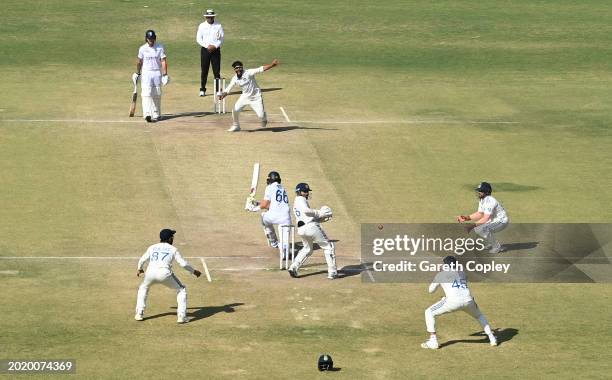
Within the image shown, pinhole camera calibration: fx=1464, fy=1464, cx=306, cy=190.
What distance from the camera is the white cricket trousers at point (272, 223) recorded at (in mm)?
34969

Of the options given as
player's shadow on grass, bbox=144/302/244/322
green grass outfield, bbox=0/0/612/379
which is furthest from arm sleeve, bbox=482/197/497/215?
player's shadow on grass, bbox=144/302/244/322

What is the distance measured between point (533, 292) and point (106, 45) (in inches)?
1175

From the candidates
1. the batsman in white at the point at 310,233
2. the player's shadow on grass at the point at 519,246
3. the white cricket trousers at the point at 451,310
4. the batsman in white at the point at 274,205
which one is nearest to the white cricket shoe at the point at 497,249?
the player's shadow on grass at the point at 519,246

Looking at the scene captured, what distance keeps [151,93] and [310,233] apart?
14238 millimetres

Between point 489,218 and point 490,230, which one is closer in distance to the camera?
point 489,218

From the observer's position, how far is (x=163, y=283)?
100 ft

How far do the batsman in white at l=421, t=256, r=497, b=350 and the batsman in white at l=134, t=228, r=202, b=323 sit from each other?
194 inches

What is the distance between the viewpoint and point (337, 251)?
35969 millimetres

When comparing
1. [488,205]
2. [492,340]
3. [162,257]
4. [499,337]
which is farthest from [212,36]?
[492,340]

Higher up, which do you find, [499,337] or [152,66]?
[152,66]

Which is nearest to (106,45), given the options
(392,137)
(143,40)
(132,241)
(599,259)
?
(143,40)

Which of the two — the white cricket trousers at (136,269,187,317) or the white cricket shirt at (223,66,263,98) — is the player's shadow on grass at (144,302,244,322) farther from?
the white cricket shirt at (223,66,263,98)

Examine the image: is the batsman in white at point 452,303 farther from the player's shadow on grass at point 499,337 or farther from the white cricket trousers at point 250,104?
the white cricket trousers at point 250,104

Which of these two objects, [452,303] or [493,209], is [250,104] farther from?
[452,303]
